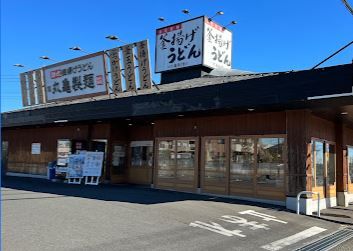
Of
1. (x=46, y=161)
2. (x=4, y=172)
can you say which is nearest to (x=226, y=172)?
(x=46, y=161)

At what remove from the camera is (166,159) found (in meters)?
15.6

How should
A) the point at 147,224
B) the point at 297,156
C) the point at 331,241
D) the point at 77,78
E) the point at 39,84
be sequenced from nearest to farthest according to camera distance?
1. the point at 331,241
2. the point at 147,224
3. the point at 297,156
4. the point at 77,78
5. the point at 39,84

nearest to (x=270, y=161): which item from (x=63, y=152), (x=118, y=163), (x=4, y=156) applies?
(x=118, y=163)

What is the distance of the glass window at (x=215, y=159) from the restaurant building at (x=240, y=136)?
36 mm

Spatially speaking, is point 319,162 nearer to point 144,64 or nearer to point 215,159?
point 215,159

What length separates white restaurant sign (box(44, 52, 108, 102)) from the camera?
17.7m

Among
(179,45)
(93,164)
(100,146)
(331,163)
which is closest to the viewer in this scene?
(331,163)

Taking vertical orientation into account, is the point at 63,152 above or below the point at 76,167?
above

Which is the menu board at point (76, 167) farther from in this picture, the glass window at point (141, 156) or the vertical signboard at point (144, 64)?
the vertical signboard at point (144, 64)

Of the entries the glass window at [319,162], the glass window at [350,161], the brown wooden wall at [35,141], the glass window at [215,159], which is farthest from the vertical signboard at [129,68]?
the glass window at [350,161]

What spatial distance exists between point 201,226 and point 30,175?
55.3 ft

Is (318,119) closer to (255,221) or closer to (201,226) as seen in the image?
(255,221)

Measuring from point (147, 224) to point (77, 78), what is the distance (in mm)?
12368

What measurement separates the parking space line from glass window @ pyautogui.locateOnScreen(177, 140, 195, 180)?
6.16 meters
